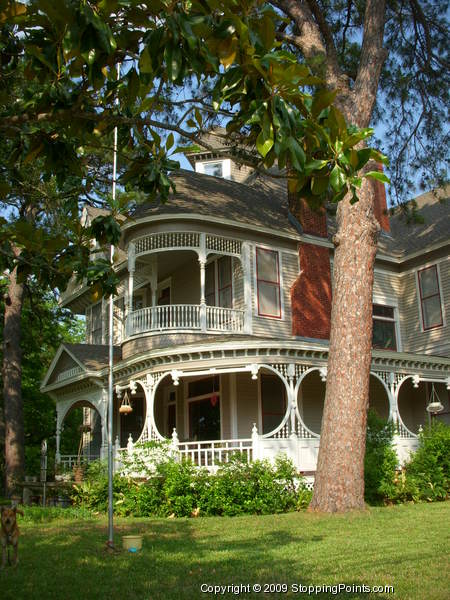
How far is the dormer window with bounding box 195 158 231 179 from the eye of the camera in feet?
86.3

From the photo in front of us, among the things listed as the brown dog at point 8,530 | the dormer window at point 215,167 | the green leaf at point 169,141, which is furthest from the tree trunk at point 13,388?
the green leaf at point 169,141

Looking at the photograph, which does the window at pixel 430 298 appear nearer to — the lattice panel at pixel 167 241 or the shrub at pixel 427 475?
the shrub at pixel 427 475

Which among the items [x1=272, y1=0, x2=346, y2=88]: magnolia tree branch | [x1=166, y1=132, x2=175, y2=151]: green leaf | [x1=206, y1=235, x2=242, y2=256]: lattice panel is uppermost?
[x1=272, y1=0, x2=346, y2=88]: magnolia tree branch

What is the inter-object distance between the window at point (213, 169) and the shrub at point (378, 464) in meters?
13.8

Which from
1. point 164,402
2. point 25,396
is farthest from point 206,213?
point 25,396

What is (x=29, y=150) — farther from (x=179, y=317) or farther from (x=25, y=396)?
(x=25, y=396)

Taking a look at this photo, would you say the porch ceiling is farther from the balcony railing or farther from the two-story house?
the balcony railing

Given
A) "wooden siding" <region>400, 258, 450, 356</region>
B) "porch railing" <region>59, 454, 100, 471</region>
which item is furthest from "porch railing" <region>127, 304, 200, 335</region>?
"wooden siding" <region>400, 258, 450, 356</region>

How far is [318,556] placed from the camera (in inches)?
318

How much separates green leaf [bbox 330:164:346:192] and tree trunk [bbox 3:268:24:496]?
18.7m

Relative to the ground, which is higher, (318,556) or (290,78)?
(290,78)

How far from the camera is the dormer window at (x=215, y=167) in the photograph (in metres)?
26.3

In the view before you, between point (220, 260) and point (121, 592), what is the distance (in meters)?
14.8

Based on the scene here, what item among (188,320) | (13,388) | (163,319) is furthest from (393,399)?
(13,388)
